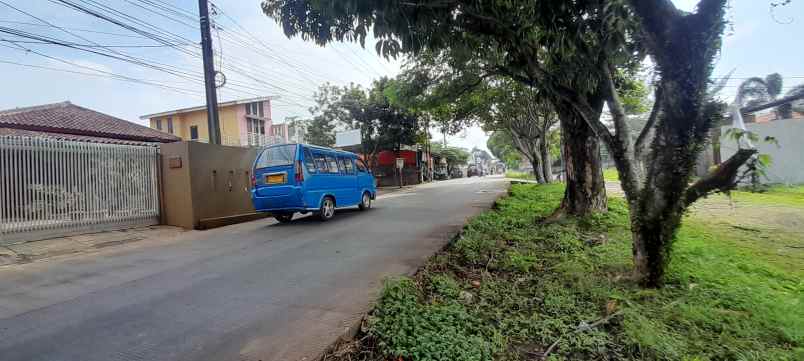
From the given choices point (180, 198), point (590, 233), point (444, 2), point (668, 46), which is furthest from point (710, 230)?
point (180, 198)

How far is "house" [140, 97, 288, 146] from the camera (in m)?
25.7

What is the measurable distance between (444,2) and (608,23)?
1804 mm

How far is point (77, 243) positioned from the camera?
6820 mm

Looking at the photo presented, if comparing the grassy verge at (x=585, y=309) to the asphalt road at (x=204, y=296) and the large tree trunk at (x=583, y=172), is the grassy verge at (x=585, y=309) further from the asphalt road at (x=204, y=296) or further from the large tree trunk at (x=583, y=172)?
the large tree trunk at (x=583, y=172)

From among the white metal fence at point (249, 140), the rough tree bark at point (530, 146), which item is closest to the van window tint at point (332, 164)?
the rough tree bark at point (530, 146)

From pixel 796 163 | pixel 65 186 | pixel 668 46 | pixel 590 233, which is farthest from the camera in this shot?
pixel 796 163

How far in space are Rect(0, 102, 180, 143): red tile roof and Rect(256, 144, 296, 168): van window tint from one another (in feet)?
34.2

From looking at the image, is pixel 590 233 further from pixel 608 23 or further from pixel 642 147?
pixel 608 23

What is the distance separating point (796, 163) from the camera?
14070mm

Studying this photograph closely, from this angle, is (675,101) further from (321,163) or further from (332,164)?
(332,164)

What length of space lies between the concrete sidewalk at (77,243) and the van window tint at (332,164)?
11.9ft

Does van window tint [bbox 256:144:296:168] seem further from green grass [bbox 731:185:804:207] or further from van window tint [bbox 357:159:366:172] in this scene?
green grass [bbox 731:185:804:207]

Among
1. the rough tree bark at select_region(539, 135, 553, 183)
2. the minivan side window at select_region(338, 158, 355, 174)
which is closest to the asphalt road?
the minivan side window at select_region(338, 158, 355, 174)

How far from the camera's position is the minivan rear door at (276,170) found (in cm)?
798
